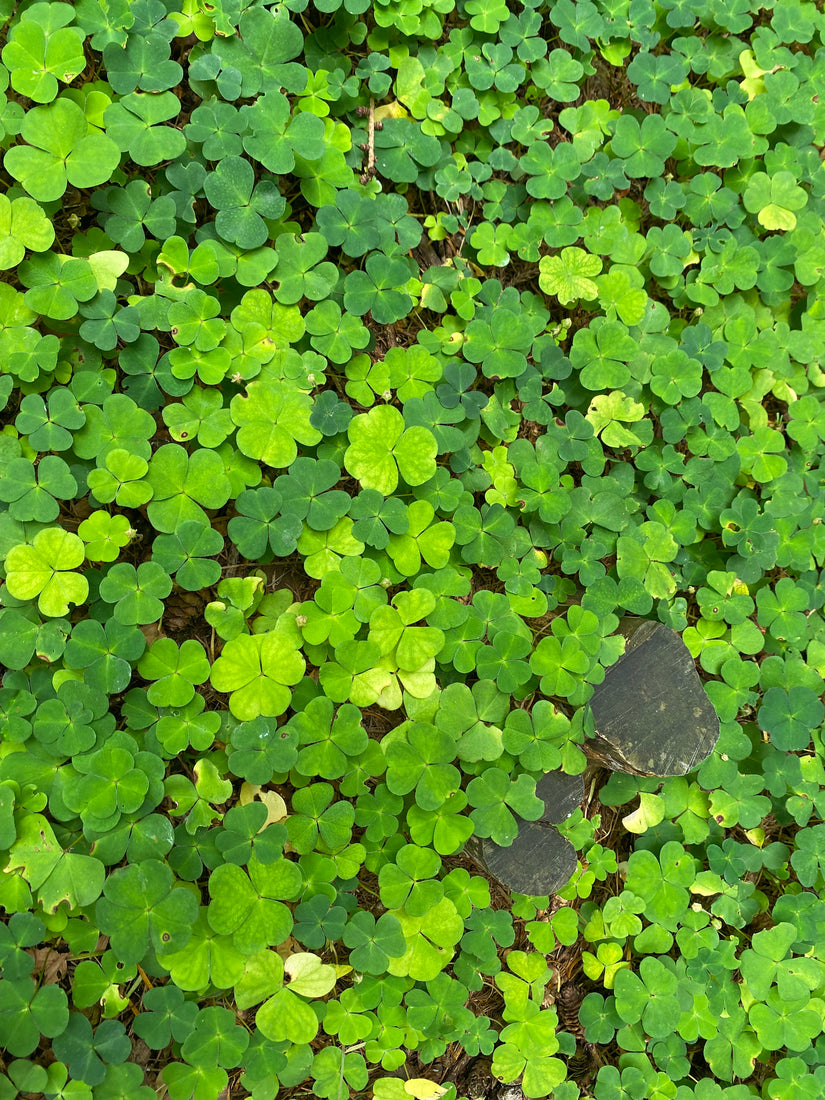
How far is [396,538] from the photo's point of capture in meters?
2.44

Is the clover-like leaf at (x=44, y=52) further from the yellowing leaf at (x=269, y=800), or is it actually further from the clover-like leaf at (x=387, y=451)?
the yellowing leaf at (x=269, y=800)

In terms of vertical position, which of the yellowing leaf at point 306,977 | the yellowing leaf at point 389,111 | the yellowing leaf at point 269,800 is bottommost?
A: the yellowing leaf at point 306,977

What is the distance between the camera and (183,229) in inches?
93.8

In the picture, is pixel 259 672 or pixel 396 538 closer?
pixel 259 672

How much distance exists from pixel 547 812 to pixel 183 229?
7.72 ft

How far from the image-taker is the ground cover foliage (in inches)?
83.7

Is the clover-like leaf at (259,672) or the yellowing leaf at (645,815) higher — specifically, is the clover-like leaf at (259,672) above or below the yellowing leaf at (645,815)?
above

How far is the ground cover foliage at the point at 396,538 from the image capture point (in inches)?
83.7

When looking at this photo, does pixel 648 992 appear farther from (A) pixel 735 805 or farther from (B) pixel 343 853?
(B) pixel 343 853

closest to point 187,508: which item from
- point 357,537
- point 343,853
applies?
point 357,537

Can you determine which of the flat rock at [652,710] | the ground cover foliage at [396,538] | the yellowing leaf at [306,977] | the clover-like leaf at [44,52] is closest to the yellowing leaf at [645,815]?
the ground cover foliage at [396,538]

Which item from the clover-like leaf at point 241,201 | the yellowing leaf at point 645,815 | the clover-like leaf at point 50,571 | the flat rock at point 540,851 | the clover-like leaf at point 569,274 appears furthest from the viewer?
the clover-like leaf at point 569,274

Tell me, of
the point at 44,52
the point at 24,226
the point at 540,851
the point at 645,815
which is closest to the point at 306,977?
the point at 540,851

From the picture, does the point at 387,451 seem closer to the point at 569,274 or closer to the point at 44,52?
the point at 569,274
